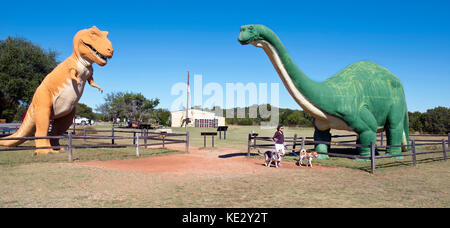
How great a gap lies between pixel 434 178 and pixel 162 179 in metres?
6.80

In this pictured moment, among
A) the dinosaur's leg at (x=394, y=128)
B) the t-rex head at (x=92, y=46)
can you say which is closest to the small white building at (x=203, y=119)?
the t-rex head at (x=92, y=46)

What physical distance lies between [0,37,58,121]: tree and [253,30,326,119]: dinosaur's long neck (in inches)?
895

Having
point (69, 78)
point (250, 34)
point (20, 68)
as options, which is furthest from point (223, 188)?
point (20, 68)

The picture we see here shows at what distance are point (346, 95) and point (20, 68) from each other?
25.0 meters

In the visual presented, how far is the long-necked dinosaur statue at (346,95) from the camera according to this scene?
9.98m

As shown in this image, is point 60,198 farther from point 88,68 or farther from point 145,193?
point 88,68

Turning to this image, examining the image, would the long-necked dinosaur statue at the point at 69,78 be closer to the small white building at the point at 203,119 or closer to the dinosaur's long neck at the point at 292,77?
the dinosaur's long neck at the point at 292,77

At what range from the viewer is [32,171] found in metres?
8.26

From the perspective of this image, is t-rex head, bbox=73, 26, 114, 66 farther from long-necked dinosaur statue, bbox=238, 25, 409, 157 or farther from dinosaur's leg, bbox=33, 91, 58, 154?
long-necked dinosaur statue, bbox=238, 25, 409, 157

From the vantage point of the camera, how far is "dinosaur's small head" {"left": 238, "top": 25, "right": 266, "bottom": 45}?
947cm

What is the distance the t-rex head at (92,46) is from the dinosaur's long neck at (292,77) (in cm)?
605

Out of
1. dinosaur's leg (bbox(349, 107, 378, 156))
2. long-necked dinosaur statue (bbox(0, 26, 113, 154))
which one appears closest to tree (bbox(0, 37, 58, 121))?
long-necked dinosaur statue (bbox(0, 26, 113, 154))

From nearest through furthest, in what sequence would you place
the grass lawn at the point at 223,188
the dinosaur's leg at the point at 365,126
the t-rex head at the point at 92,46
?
the grass lawn at the point at 223,188 → the dinosaur's leg at the point at 365,126 → the t-rex head at the point at 92,46

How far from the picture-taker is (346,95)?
11.0 m
